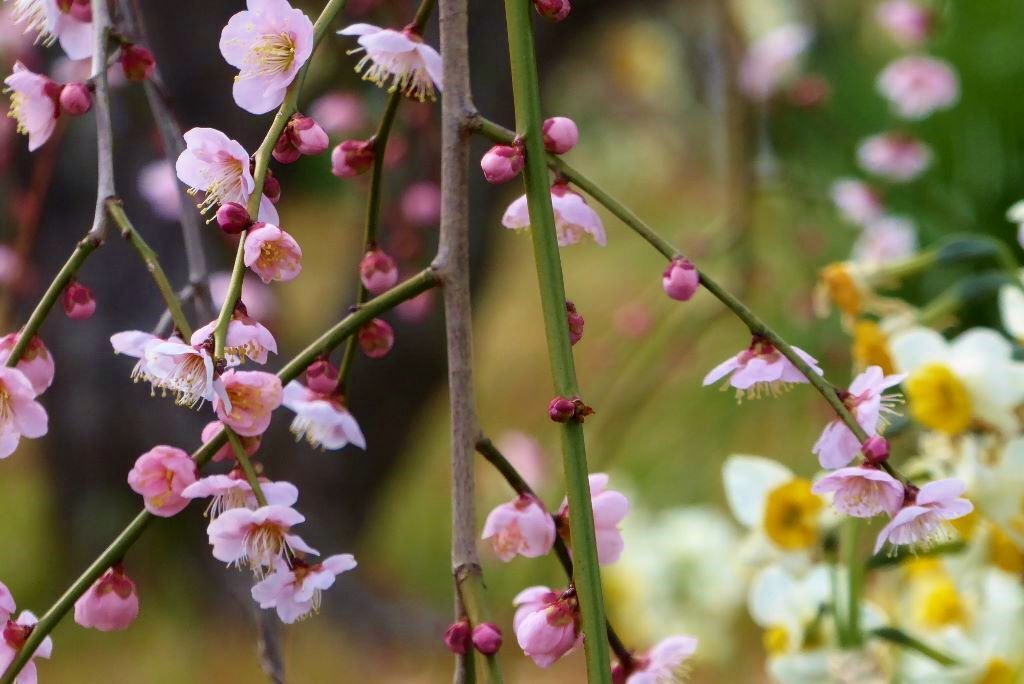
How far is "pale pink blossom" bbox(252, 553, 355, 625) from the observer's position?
0.29m

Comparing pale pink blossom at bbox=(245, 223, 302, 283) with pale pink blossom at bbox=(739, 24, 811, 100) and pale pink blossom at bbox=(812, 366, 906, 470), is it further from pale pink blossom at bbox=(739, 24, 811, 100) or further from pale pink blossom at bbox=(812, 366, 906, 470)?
pale pink blossom at bbox=(739, 24, 811, 100)

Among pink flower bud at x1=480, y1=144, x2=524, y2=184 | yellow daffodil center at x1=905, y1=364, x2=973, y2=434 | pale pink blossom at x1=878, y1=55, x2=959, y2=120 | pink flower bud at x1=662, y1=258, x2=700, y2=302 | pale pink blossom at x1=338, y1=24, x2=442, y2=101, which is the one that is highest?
pale pink blossom at x1=878, y1=55, x2=959, y2=120

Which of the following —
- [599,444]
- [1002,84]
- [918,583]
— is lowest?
[918,583]

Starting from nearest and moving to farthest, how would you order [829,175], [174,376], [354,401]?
[174,376], [829,175], [354,401]

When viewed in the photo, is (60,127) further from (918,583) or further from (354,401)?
(354,401)

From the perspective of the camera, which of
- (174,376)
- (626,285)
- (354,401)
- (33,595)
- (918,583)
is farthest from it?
(626,285)

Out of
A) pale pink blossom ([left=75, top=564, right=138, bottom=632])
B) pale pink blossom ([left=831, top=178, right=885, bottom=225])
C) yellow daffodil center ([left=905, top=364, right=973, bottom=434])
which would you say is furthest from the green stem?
pale pink blossom ([left=831, top=178, right=885, bottom=225])

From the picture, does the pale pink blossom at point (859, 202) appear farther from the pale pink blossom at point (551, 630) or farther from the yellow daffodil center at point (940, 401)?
the pale pink blossom at point (551, 630)

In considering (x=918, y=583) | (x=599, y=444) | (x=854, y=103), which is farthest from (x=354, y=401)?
(x=918, y=583)

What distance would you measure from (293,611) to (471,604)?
50 mm

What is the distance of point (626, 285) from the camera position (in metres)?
2.95

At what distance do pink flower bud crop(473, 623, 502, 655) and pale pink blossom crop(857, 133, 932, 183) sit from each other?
0.92m

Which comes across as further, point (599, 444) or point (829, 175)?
point (829, 175)

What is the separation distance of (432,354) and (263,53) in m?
1.23
